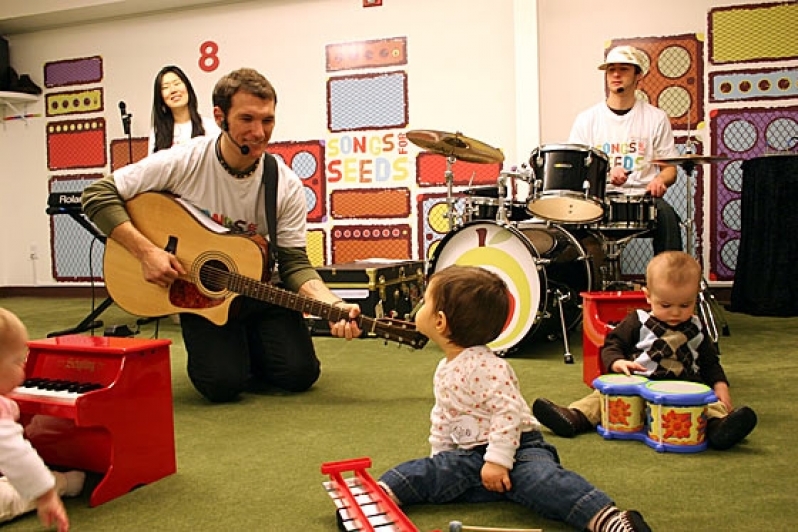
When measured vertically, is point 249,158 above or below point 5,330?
above

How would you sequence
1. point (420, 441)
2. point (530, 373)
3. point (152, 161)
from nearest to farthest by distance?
point (420, 441)
point (152, 161)
point (530, 373)

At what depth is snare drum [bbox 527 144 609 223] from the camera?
12.2 feet

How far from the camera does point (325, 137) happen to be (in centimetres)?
621

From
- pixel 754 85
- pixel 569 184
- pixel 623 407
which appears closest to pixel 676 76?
pixel 754 85

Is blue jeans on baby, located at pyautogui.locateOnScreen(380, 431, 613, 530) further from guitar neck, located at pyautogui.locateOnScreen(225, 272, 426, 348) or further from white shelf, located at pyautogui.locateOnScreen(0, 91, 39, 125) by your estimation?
white shelf, located at pyautogui.locateOnScreen(0, 91, 39, 125)

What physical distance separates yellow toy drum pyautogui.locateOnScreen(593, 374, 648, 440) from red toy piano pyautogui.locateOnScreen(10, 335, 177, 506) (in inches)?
48.3

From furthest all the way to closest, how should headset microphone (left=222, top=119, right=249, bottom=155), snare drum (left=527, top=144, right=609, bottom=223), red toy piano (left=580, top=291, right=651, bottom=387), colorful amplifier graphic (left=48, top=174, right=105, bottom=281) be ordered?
1. colorful amplifier graphic (left=48, top=174, right=105, bottom=281)
2. snare drum (left=527, top=144, right=609, bottom=223)
3. red toy piano (left=580, top=291, right=651, bottom=387)
4. headset microphone (left=222, top=119, right=249, bottom=155)

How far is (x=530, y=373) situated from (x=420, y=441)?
1.14 m

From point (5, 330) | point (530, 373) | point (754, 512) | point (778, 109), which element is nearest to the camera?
point (5, 330)

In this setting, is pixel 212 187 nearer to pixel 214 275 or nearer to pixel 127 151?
pixel 214 275

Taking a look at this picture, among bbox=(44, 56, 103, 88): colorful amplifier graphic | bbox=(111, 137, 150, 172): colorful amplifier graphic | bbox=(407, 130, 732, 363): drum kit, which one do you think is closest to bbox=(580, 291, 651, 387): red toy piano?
bbox=(407, 130, 732, 363): drum kit

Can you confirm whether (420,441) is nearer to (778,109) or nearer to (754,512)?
(754,512)

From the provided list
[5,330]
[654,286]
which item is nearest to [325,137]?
[654,286]

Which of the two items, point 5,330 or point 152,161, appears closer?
point 5,330
